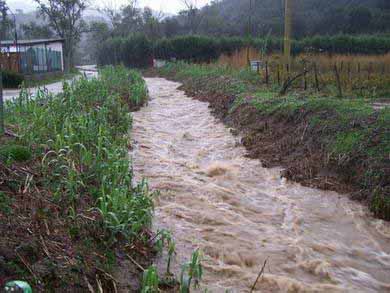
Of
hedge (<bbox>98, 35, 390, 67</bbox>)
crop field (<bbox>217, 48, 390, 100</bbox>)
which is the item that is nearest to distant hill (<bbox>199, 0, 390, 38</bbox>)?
hedge (<bbox>98, 35, 390, 67</bbox>)

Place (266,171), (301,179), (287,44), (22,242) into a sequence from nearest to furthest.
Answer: (22,242) < (301,179) < (266,171) < (287,44)

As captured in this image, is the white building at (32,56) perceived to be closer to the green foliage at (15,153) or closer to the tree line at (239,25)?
the tree line at (239,25)

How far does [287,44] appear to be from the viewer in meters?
12.1

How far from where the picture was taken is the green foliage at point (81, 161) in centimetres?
430

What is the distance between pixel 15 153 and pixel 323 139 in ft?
14.0

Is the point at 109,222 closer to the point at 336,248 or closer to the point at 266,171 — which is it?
the point at 336,248

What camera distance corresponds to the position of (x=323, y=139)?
22.9 feet

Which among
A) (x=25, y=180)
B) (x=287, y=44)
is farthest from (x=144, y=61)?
(x=25, y=180)

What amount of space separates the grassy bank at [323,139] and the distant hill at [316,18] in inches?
866

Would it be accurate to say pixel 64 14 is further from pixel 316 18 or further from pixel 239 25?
pixel 316 18

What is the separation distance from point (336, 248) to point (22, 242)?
118 inches

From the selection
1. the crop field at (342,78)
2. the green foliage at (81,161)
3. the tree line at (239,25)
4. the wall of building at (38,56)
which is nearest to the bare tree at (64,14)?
the tree line at (239,25)

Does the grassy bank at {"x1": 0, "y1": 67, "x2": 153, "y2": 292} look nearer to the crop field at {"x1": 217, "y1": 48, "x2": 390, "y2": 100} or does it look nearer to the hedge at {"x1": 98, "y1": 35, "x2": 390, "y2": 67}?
the crop field at {"x1": 217, "y1": 48, "x2": 390, "y2": 100}

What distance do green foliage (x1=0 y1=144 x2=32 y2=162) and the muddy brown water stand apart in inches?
60.6
